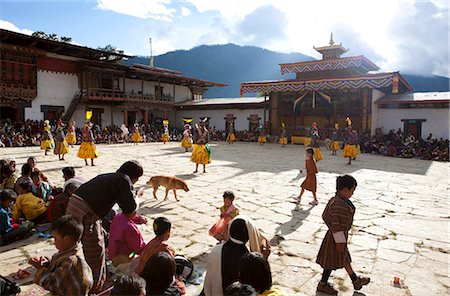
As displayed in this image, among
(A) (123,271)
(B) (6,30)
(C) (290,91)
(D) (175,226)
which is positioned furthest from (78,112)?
(A) (123,271)

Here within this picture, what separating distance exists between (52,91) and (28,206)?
21.2 metres

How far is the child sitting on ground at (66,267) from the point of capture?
7.23ft

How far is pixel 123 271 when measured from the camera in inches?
119

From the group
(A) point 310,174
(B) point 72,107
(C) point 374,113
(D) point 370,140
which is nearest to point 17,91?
(B) point 72,107

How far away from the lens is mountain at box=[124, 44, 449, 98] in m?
96.2

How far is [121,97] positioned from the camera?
2598 centimetres

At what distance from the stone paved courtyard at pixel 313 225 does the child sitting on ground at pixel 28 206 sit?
18.4 inches

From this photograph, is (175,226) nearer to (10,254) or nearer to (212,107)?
(10,254)

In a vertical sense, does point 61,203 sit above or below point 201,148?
below

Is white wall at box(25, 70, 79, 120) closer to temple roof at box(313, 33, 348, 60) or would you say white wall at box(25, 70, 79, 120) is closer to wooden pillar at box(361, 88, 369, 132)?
temple roof at box(313, 33, 348, 60)

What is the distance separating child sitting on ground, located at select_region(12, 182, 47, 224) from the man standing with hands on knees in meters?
2.36

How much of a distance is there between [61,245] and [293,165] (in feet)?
34.6

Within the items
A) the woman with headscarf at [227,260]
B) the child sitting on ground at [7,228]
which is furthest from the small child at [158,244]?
the child sitting on ground at [7,228]

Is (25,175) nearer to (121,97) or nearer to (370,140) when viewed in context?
(370,140)
